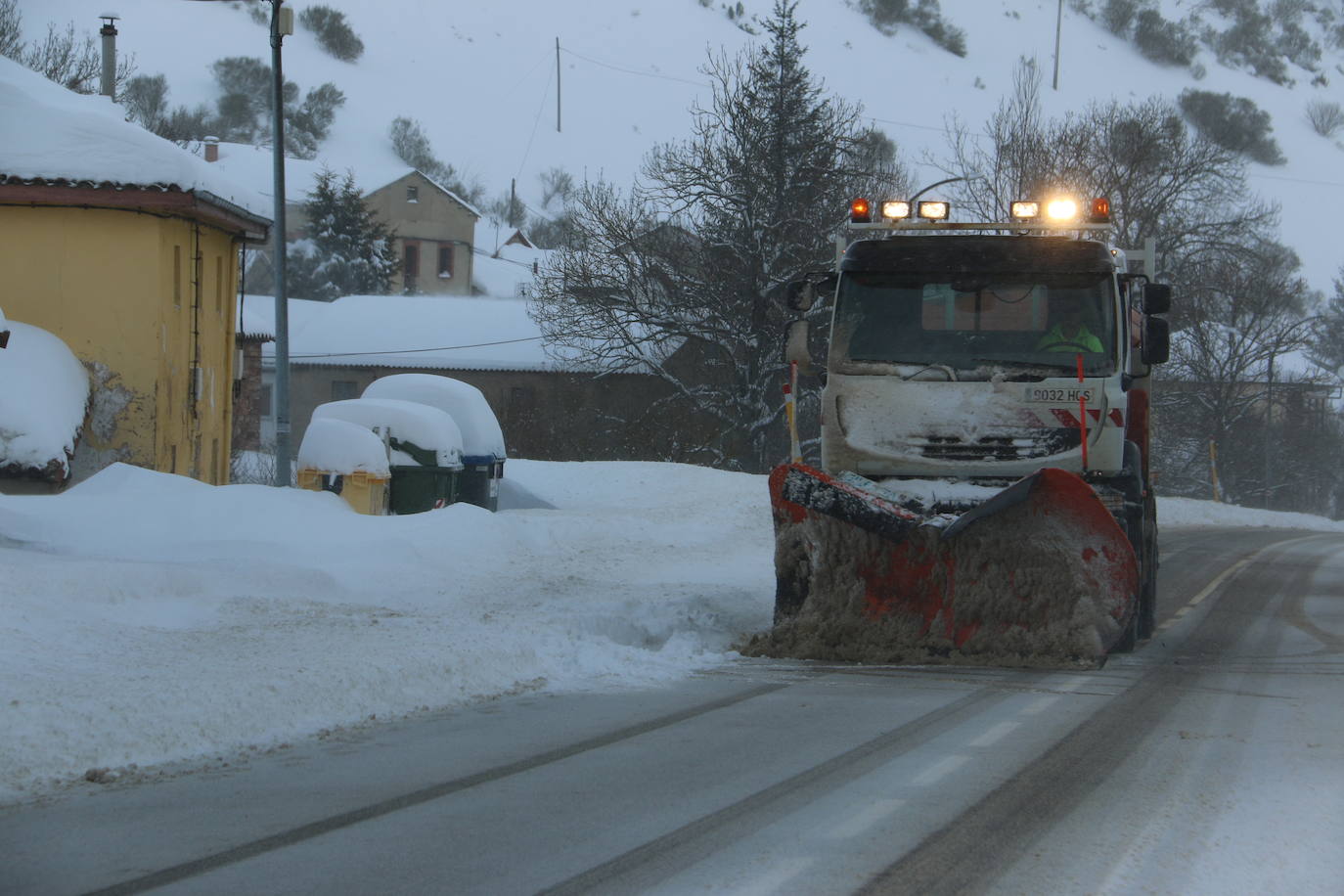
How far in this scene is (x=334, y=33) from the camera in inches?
5910

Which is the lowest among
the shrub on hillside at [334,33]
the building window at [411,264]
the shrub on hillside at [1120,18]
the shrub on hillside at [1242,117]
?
the building window at [411,264]

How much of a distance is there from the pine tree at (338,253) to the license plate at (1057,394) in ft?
210

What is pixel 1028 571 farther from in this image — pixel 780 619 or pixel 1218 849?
pixel 1218 849

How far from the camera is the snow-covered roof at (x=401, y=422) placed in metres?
18.3

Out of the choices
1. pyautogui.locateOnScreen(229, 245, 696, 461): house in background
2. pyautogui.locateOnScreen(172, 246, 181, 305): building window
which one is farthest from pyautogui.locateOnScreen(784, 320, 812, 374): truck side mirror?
pyautogui.locateOnScreen(229, 245, 696, 461): house in background

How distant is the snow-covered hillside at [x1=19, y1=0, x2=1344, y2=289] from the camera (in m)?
123

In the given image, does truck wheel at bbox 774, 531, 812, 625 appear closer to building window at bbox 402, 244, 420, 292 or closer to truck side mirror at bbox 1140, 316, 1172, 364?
truck side mirror at bbox 1140, 316, 1172, 364

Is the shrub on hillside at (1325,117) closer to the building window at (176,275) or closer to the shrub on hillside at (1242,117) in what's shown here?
the shrub on hillside at (1242,117)

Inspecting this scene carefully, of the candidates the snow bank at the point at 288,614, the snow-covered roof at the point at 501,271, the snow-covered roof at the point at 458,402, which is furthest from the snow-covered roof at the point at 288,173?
the snow bank at the point at 288,614

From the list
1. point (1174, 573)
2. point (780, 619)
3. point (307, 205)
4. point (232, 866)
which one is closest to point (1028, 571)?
point (780, 619)

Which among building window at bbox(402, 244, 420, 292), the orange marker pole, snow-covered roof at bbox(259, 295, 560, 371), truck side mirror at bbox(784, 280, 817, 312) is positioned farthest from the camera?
building window at bbox(402, 244, 420, 292)

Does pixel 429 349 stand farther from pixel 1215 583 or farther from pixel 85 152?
pixel 1215 583

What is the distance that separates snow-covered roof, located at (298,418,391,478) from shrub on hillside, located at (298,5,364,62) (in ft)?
460

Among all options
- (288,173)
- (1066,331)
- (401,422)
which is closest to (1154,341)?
(1066,331)
